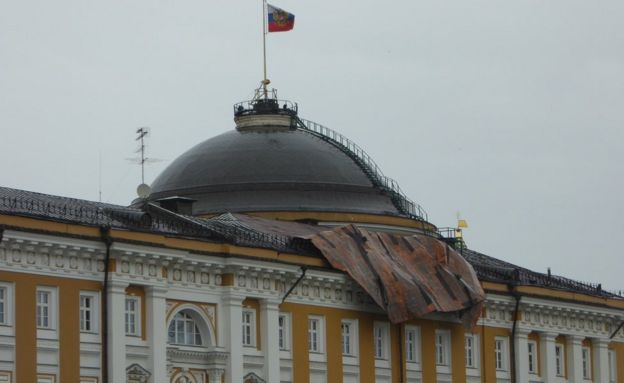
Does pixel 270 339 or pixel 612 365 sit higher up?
pixel 612 365

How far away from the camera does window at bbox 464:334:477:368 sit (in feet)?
236

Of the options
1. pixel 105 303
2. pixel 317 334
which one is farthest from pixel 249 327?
pixel 105 303

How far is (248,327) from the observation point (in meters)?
62.0

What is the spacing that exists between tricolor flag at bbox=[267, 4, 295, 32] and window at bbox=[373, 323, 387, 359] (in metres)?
14.2

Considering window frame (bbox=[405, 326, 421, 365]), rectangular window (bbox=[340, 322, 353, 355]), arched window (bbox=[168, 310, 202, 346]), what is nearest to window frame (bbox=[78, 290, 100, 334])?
arched window (bbox=[168, 310, 202, 346])

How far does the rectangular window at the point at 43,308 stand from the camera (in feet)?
180

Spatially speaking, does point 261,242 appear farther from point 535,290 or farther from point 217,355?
point 535,290

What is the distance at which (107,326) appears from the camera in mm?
56438

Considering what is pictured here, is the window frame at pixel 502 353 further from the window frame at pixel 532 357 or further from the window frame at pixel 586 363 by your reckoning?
the window frame at pixel 586 363

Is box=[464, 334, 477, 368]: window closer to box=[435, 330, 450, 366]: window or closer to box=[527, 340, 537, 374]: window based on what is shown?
box=[435, 330, 450, 366]: window

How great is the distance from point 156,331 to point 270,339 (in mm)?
5176

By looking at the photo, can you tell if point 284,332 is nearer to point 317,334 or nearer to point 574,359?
point 317,334

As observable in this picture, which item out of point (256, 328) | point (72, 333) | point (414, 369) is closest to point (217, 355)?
point (256, 328)

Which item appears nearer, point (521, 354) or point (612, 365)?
point (521, 354)
